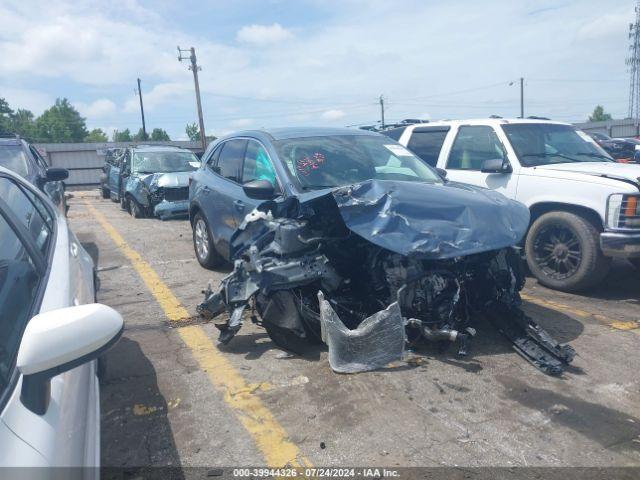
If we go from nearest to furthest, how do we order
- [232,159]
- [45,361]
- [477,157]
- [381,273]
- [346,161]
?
[45,361]
[381,273]
[346,161]
[232,159]
[477,157]

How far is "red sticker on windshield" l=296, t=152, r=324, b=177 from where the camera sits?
15.9 ft

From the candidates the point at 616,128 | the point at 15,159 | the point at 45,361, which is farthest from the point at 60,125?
the point at 45,361

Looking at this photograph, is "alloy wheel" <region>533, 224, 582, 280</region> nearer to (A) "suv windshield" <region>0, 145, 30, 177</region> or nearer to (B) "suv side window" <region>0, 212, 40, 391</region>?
(B) "suv side window" <region>0, 212, 40, 391</region>

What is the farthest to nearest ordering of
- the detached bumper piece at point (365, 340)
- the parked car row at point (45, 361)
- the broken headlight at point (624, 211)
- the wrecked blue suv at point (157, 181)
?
the wrecked blue suv at point (157, 181) → the broken headlight at point (624, 211) → the detached bumper piece at point (365, 340) → the parked car row at point (45, 361)

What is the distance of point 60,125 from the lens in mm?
92500

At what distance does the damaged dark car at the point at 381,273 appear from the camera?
3703 millimetres

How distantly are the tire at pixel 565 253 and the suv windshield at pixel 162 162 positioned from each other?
332 inches

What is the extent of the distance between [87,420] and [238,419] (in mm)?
1346

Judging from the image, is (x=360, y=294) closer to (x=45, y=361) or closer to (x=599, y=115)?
(x=45, y=361)

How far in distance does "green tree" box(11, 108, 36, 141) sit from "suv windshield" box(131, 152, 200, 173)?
84.2 metres

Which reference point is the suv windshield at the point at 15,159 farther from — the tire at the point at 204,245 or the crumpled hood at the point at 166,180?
the crumpled hood at the point at 166,180

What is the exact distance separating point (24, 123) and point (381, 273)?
10312 cm

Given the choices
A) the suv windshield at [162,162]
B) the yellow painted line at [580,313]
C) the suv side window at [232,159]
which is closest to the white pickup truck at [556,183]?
the yellow painted line at [580,313]

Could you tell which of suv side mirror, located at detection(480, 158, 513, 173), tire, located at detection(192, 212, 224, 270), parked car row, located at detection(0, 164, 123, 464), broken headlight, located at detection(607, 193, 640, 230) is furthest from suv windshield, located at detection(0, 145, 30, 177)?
broken headlight, located at detection(607, 193, 640, 230)
